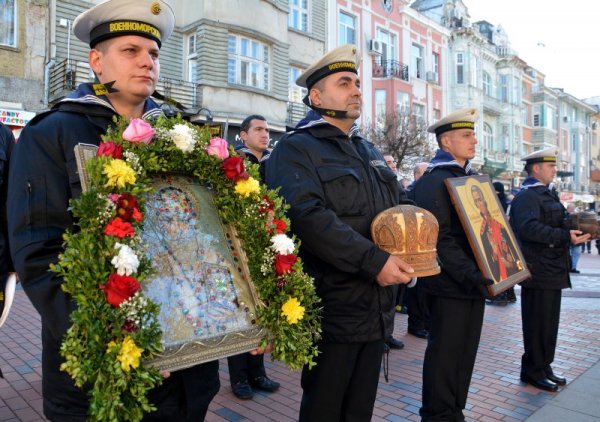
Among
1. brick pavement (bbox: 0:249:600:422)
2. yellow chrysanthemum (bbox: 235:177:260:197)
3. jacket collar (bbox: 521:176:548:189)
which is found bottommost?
brick pavement (bbox: 0:249:600:422)

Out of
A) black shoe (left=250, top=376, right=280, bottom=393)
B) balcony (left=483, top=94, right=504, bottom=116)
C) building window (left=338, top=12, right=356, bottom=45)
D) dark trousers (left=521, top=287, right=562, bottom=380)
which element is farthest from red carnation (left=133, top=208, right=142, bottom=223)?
balcony (left=483, top=94, right=504, bottom=116)

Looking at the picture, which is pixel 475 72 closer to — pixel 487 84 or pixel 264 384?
pixel 487 84

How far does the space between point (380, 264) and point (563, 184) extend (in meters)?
56.1

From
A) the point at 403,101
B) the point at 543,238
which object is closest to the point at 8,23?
the point at 543,238

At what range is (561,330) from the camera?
289 inches

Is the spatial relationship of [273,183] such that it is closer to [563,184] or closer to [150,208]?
[150,208]

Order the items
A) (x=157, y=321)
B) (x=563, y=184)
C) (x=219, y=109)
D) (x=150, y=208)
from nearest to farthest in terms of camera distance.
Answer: (x=157, y=321), (x=150, y=208), (x=219, y=109), (x=563, y=184)

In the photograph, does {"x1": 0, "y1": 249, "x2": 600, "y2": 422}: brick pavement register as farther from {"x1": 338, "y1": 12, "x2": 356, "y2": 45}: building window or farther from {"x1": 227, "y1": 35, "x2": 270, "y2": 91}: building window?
{"x1": 338, "y1": 12, "x2": 356, "y2": 45}: building window

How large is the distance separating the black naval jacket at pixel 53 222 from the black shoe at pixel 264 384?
268 cm

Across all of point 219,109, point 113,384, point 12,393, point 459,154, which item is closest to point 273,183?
point 113,384

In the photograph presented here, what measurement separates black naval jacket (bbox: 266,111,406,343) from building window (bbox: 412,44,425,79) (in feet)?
93.1

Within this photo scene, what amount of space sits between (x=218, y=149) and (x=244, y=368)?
294 centimetres

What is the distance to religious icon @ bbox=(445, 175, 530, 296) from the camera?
11.9 feet

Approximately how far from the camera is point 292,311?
2.06 meters
